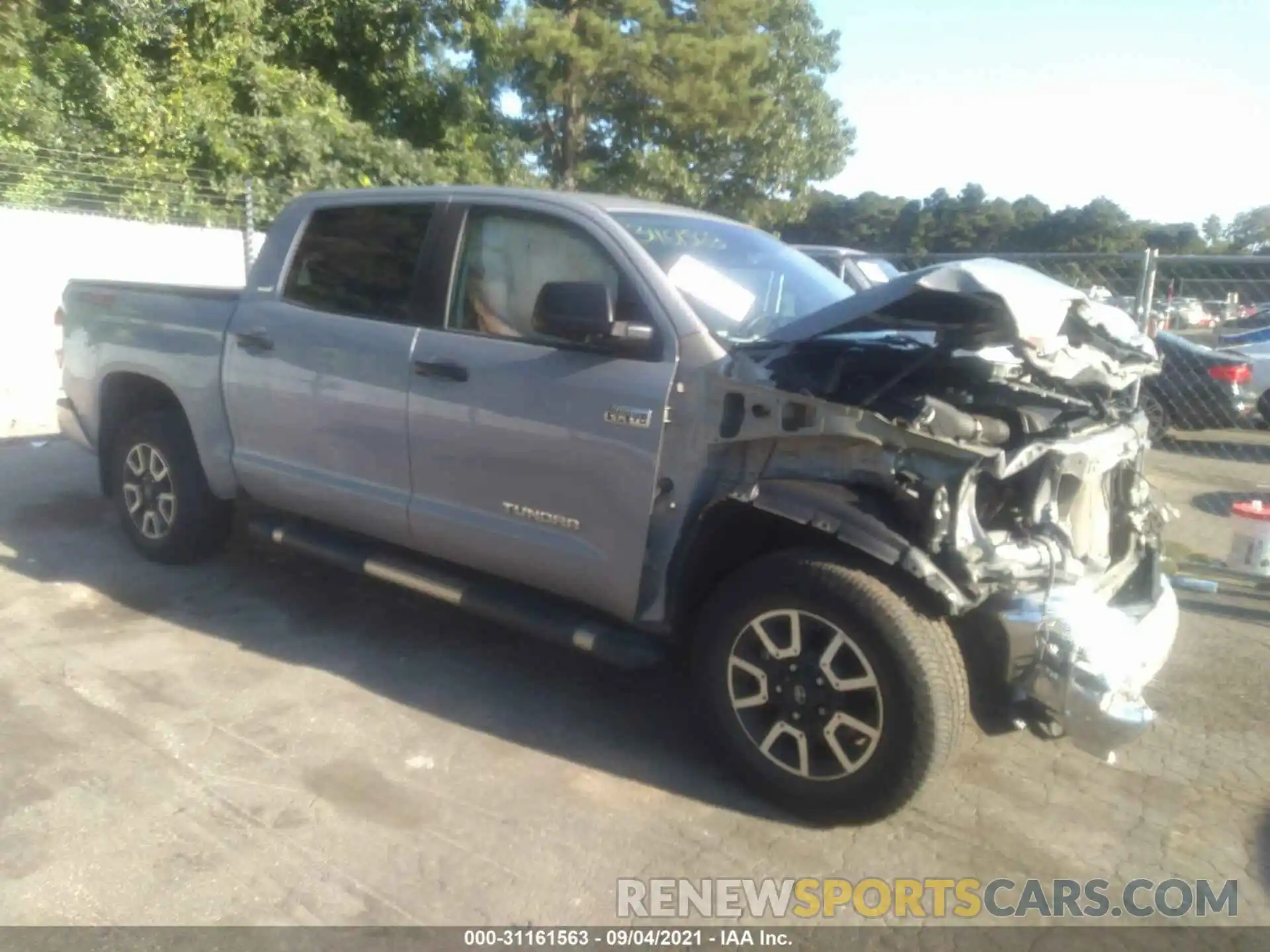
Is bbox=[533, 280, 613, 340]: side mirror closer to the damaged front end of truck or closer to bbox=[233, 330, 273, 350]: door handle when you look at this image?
the damaged front end of truck

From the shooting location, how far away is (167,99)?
15023 mm

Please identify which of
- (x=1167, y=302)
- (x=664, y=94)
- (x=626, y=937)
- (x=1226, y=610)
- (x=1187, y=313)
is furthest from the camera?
(x=664, y=94)

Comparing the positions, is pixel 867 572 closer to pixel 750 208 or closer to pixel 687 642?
pixel 687 642

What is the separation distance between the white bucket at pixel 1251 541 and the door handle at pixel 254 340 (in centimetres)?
529

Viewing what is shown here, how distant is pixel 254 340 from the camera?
5.13 metres

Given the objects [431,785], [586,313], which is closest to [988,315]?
[586,313]

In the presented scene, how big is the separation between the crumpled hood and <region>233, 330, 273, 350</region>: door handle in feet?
8.15

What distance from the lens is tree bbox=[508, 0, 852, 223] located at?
23.0 metres

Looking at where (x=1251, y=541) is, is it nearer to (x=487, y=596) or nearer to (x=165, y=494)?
(x=487, y=596)

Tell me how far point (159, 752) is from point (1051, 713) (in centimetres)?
306

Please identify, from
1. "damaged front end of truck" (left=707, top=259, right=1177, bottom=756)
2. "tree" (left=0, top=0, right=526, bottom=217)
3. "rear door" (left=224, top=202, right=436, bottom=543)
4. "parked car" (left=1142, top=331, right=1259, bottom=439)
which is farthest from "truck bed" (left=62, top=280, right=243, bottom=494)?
"parked car" (left=1142, top=331, right=1259, bottom=439)

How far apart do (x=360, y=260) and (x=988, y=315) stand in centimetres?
283

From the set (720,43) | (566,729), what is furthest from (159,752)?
(720,43)

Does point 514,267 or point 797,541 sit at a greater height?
point 514,267
